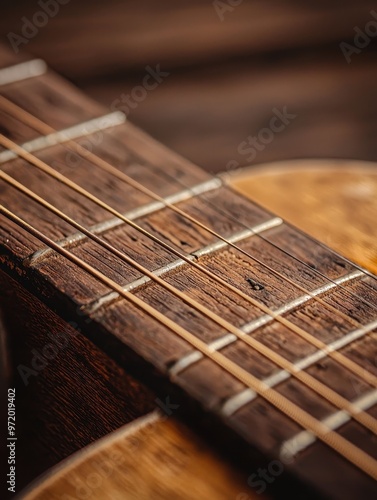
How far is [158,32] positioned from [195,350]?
5.34 feet

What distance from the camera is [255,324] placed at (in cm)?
70

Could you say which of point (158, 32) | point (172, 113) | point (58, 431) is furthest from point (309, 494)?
point (158, 32)

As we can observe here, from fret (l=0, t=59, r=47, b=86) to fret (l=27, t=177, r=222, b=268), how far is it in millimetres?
405

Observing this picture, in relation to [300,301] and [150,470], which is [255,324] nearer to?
[300,301]

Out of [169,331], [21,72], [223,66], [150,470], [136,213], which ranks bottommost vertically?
[150,470]

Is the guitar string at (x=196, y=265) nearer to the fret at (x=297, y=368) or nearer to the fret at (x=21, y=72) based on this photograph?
the fret at (x=297, y=368)

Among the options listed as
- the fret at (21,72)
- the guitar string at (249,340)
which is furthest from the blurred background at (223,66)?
the guitar string at (249,340)

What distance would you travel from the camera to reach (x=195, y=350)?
0.67 metres

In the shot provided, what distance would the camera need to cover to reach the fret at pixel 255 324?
653 mm

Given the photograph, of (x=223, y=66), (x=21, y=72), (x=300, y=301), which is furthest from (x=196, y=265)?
(x=223, y=66)

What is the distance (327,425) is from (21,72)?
0.82 meters

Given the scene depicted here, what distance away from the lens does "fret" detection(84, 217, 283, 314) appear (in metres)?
0.71

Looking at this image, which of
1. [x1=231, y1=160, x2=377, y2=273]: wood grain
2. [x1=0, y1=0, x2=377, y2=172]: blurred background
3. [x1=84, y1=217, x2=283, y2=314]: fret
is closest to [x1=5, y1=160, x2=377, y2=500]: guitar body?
[x1=84, y1=217, x2=283, y2=314]: fret

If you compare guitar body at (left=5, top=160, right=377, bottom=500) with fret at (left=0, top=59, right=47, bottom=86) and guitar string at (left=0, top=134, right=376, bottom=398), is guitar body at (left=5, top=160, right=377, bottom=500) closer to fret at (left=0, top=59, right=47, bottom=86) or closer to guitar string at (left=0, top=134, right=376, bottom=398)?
guitar string at (left=0, top=134, right=376, bottom=398)
